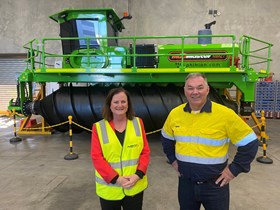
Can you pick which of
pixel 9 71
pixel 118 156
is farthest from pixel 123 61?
pixel 9 71

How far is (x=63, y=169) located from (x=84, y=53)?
2860mm

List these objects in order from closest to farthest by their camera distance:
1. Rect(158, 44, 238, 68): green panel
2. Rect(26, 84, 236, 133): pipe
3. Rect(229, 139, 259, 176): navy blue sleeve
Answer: Rect(229, 139, 259, 176): navy blue sleeve → Rect(26, 84, 236, 133): pipe → Rect(158, 44, 238, 68): green panel

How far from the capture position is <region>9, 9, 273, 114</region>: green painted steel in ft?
16.8

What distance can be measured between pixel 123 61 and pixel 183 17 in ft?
20.7

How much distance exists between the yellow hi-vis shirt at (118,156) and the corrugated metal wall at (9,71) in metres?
11.6

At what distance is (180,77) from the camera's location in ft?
17.2

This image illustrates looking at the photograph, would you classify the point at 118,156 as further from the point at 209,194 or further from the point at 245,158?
the point at 245,158

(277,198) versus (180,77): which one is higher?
(180,77)

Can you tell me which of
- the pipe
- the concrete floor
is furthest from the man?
the pipe

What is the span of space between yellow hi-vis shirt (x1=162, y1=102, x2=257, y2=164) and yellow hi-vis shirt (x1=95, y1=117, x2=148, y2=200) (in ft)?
1.26

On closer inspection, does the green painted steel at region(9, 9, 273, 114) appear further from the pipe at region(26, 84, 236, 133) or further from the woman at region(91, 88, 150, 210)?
the woman at region(91, 88, 150, 210)

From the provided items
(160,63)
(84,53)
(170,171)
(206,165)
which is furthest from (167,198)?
(84,53)

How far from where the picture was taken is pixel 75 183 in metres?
3.60

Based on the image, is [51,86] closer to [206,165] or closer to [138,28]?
[138,28]
